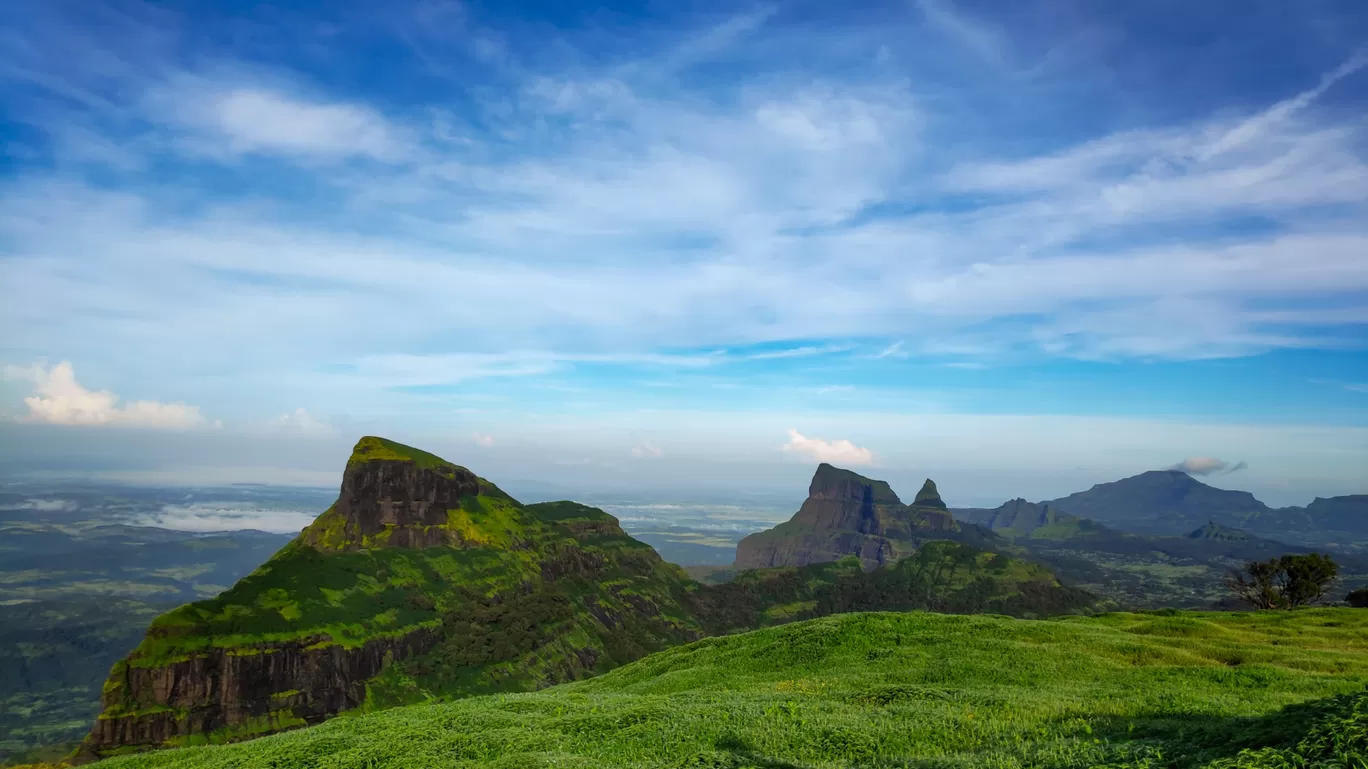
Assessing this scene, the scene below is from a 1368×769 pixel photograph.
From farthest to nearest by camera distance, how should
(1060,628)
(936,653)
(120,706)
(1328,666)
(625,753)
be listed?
(120,706) → (1060,628) → (936,653) → (1328,666) → (625,753)

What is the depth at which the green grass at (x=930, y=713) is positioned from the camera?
18781mm

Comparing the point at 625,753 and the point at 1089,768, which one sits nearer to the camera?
the point at 1089,768

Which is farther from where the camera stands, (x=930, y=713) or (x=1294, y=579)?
(x=1294, y=579)

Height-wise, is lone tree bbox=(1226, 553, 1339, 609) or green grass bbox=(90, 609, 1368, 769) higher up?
green grass bbox=(90, 609, 1368, 769)

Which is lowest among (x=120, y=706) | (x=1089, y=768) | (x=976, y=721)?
(x=120, y=706)

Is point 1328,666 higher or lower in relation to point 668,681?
higher

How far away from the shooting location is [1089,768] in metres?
17.2

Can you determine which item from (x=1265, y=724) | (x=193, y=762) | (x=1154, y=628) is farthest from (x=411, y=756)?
(x=1154, y=628)

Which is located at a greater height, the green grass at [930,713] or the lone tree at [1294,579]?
the green grass at [930,713]

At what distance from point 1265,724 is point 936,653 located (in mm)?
28427

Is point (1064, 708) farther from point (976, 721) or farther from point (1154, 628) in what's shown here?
point (1154, 628)

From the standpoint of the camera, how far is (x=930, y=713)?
87.3ft

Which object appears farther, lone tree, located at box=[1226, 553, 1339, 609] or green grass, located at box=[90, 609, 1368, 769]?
lone tree, located at box=[1226, 553, 1339, 609]

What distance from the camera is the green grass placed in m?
18.8
